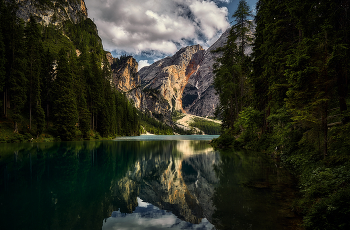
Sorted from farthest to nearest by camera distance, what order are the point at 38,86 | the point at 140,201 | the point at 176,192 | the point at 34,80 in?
the point at 38,86
the point at 34,80
the point at 176,192
the point at 140,201

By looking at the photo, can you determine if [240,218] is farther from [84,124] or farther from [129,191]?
[84,124]

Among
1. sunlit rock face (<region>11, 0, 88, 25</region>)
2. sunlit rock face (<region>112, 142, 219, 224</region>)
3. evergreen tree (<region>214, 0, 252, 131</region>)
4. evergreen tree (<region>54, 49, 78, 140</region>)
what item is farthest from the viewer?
sunlit rock face (<region>11, 0, 88, 25</region>)

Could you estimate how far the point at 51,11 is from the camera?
108562mm

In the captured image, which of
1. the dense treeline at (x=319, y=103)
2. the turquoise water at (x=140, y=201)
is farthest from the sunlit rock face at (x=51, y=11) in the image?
the dense treeline at (x=319, y=103)

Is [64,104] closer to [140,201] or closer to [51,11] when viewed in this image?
[140,201]

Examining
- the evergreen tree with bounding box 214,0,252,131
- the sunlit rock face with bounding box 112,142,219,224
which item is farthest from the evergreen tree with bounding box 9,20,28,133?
the evergreen tree with bounding box 214,0,252,131

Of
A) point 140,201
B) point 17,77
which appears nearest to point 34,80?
point 17,77

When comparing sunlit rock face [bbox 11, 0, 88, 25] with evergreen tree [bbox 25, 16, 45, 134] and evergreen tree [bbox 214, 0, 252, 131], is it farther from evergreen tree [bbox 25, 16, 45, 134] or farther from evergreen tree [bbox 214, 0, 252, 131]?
evergreen tree [bbox 214, 0, 252, 131]

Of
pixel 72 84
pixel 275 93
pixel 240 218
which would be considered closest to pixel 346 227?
→ pixel 240 218

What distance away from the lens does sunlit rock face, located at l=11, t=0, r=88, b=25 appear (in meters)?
94.7

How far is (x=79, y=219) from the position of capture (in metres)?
5.30

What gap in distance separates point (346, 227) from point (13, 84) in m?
43.6

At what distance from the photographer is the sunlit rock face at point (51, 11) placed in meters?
94.7

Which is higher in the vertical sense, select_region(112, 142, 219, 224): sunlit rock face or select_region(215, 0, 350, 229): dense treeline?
select_region(215, 0, 350, 229): dense treeline
